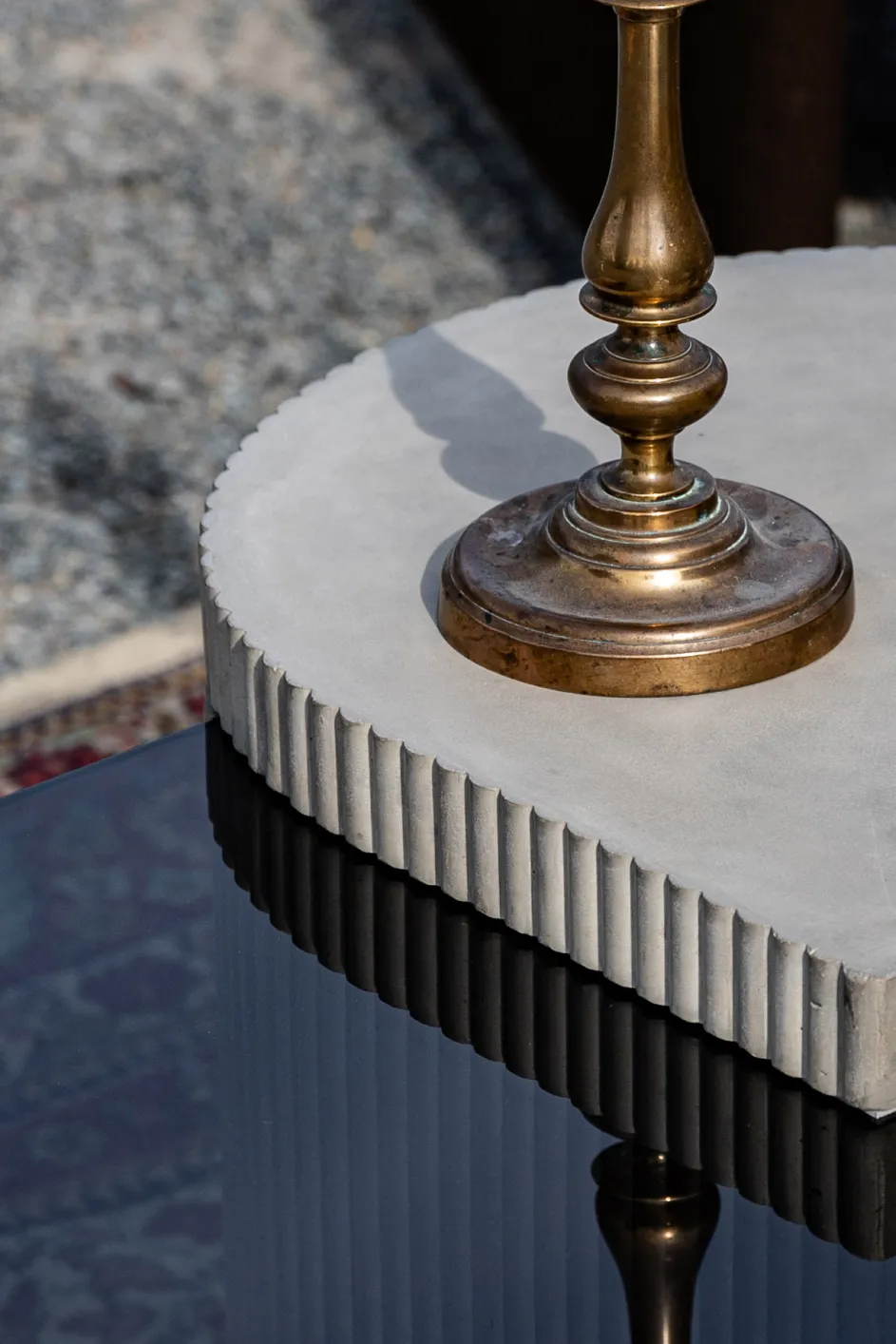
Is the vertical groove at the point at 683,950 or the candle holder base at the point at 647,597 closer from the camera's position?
the vertical groove at the point at 683,950

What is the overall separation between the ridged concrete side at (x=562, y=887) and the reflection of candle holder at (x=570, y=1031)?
0.06 ft

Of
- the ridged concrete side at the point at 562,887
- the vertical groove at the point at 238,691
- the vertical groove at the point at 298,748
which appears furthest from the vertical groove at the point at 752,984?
the vertical groove at the point at 238,691

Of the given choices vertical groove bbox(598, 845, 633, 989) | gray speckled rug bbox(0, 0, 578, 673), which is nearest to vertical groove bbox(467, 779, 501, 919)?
vertical groove bbox(598, 845, 633, 989)

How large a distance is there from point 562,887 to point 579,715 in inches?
8.1

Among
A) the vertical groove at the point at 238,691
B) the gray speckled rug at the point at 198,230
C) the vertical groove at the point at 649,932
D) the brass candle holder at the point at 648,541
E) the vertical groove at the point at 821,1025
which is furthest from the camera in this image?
the gray speckled rug at the point at 198,230

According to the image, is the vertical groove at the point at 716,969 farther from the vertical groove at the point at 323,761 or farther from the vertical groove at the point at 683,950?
the vertical groove at the point at 323,761

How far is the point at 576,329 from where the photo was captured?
8.40ft

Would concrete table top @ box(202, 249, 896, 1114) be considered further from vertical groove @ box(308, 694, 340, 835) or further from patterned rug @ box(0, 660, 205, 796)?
patterned rug @ box(0, 660, 205, 796)

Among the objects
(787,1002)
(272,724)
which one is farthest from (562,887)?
(272,724)

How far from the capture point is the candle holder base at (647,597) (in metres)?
1.85

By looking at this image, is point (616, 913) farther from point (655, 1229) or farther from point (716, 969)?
point (655, 1229)

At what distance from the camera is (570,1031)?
1.64 meters

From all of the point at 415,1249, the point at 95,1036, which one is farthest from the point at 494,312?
→ the point at 415,1249

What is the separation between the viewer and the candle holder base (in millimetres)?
1851
